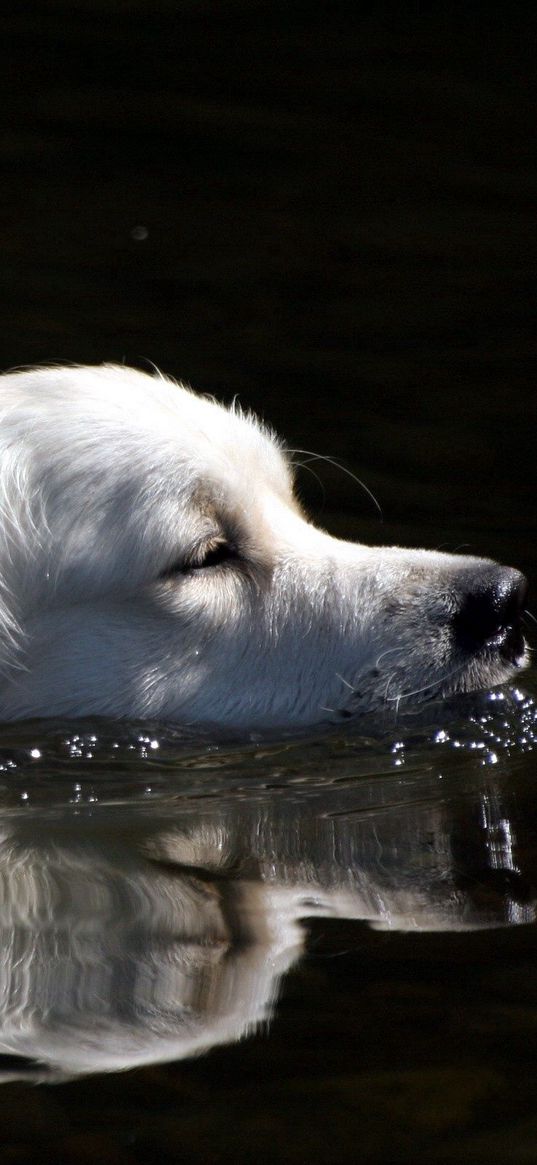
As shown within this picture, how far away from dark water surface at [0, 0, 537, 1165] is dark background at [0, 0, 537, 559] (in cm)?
2

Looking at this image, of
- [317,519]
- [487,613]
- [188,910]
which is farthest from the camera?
[317,519]

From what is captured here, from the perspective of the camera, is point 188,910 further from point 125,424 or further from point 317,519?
point 317,519

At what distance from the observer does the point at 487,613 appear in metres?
5.21

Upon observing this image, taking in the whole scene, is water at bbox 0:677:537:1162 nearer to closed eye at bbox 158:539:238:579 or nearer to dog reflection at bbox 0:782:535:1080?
dog reflection at bbox 0:782:535:1080

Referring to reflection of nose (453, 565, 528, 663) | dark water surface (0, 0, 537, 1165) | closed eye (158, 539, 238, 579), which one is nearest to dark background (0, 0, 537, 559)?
dark water surface (0, 0, 537, 1165)

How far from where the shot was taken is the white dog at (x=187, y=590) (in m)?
4.94

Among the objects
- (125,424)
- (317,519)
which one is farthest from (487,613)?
(317,519)

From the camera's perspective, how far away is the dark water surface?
10.3 feet

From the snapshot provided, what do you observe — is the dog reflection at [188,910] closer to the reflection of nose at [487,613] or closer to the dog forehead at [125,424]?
the reflection of nose at [487,613]

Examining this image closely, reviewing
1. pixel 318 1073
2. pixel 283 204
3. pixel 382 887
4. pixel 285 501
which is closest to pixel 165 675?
pixel 285 501

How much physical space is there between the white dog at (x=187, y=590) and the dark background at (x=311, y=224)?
6.07 feet

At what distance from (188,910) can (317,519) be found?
12.0ft

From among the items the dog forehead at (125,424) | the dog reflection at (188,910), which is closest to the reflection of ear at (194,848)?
the dog reflection at (188,910)

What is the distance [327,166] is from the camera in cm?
1126
